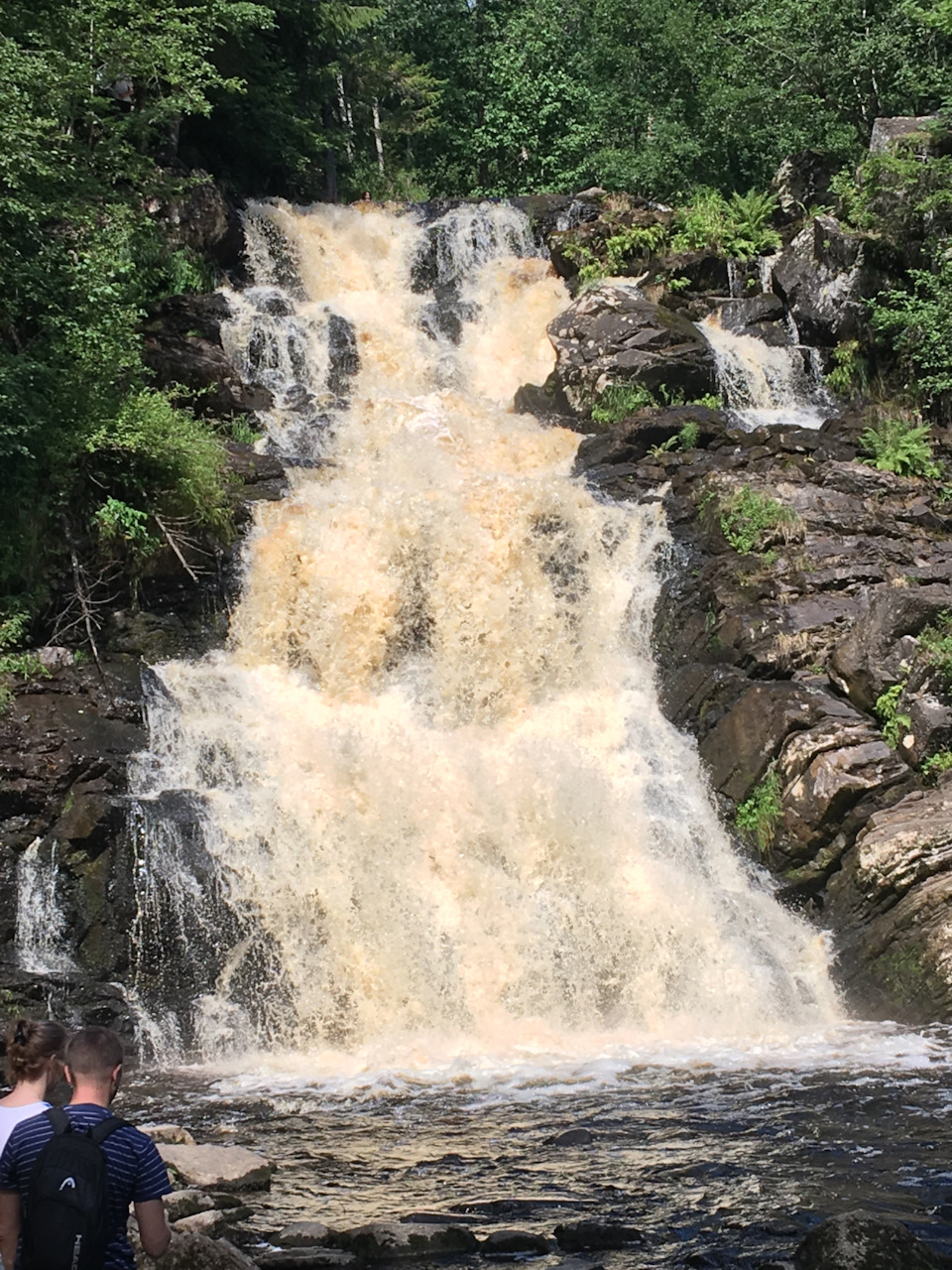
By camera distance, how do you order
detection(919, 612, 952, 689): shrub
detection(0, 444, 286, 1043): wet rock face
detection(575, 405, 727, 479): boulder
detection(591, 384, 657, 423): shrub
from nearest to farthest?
detection(0, 444, 286, 1043): wet rock face
detection(919, 612, 952, 689): shrub
detection(575, 405, 727, 479): boulder
detection(591, 384, 657, 423): shrub

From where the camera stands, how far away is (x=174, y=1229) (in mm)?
6348

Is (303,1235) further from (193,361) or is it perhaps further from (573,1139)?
(193,361)

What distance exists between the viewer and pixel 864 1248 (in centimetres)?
558

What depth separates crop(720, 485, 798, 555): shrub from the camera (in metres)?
18.3

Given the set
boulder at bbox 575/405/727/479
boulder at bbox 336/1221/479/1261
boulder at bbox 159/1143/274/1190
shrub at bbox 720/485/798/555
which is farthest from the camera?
boulder at bbox 575/405/727/479

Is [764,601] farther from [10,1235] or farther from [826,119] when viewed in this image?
[826,119]

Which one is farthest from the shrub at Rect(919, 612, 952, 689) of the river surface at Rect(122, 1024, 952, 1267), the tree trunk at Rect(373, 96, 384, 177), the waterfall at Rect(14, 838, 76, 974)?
the tree trunk at Rect(373, 96, 384, 177)

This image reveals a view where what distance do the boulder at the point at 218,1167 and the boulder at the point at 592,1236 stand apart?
2.29 metres

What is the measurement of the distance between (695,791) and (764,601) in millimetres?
3207

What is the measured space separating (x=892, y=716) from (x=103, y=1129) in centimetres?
1273

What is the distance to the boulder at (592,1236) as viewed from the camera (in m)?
6.56

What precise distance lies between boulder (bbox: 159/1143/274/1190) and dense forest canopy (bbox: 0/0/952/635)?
9.18 metres

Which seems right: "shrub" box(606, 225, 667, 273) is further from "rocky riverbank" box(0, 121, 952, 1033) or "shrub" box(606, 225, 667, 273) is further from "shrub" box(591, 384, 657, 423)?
"shrub" box(591, 384, 657, 423)

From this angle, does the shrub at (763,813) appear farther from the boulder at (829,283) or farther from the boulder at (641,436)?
the boulder at (829,283)
